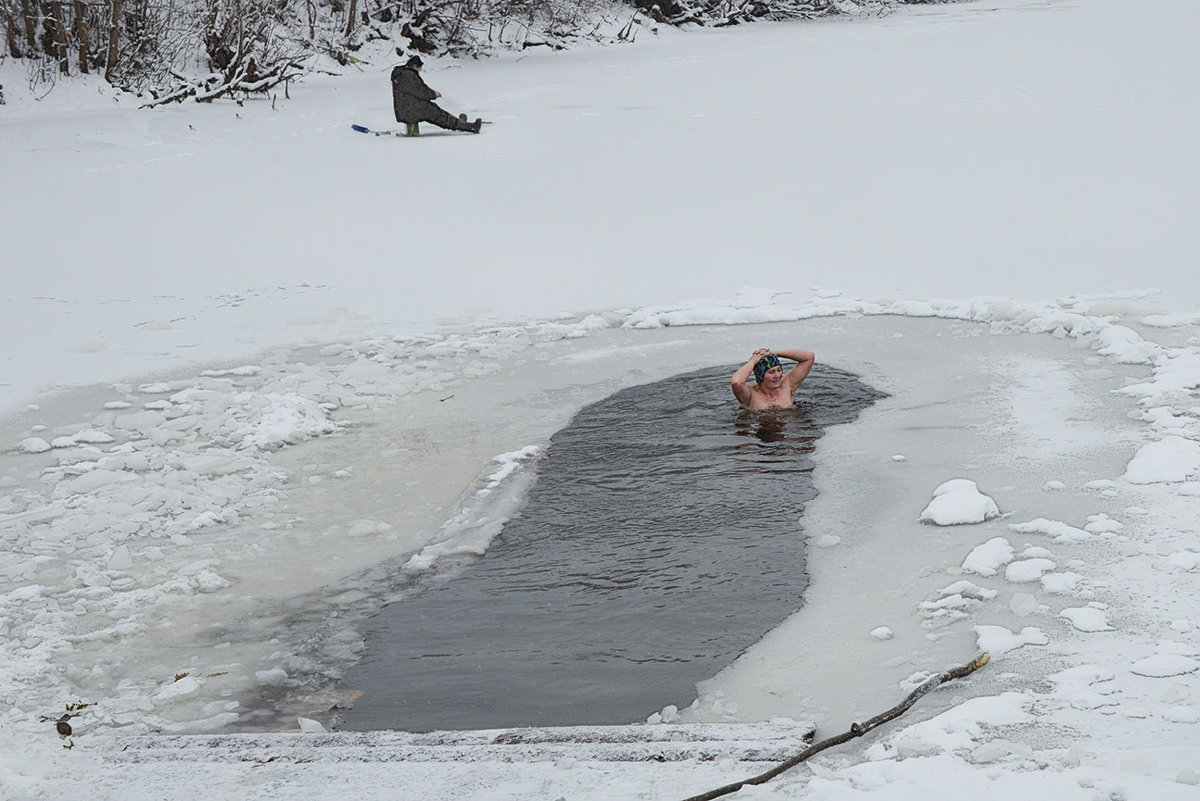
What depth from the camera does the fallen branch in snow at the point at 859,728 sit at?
Answer: 11.0 ft

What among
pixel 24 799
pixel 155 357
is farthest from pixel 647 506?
pixel 155 357

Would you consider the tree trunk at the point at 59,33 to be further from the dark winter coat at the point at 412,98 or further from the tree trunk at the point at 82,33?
the dark winter coat at the point at 412,98

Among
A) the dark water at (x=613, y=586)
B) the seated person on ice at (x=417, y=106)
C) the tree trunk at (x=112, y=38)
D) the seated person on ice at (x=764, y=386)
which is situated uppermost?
the tree trunk at (x=112, y=38)

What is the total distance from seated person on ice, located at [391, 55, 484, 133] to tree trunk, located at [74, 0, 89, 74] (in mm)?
5732

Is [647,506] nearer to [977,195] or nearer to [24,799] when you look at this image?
[24,799]

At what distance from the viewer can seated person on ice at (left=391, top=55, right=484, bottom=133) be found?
50.2ft

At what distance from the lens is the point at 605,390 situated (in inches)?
Answer: 317

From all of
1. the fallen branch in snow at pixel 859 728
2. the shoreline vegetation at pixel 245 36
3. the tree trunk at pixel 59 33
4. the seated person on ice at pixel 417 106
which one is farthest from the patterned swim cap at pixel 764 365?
the tree trunk at pixel 59 33

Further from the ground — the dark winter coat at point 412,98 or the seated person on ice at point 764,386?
the dark winter coat at point 412,98

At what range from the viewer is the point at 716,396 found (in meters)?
8.14

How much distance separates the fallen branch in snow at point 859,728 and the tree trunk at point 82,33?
1761 cm

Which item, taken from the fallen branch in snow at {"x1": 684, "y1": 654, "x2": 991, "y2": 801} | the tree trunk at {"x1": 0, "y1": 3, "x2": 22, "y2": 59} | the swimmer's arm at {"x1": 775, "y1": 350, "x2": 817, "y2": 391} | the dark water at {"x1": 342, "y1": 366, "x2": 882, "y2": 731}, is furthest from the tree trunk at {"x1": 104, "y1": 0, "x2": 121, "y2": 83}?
the fallen branch in snow at {"x1": 684, "y1": 654, "x2": 991, "y2": 801}

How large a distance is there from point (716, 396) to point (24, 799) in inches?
205

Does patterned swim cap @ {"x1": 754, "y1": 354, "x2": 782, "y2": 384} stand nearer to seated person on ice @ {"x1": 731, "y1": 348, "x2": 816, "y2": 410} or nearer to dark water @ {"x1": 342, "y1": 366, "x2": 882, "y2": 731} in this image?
seated person on ice @ {"x1": 731, "y1": 348, "x2": 816, "y2": 410}
